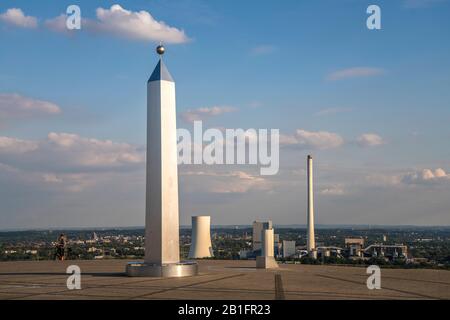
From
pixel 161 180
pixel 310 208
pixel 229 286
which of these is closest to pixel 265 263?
pixel 161 180

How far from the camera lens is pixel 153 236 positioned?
26.0 m

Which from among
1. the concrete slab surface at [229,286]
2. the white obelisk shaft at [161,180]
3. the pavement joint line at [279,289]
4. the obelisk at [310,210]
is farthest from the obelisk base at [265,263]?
the obelisk at [310,210]

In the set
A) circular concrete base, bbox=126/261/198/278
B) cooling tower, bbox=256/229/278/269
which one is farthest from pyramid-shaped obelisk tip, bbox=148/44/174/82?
cooling tower, bbox=256/229/278/269

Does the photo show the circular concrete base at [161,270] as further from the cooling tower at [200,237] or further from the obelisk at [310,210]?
the obelisk at [310,210]

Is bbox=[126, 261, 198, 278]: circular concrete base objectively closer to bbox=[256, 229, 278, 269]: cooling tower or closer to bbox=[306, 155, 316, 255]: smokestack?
bbox=[256, 229, 278, 269]: cooling tower

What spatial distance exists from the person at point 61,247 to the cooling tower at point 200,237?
57.8ft

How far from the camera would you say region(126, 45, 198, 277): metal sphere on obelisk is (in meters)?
25.8

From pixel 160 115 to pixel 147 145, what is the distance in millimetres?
1495

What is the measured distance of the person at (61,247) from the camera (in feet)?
127

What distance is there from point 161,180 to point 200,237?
30.5 meters

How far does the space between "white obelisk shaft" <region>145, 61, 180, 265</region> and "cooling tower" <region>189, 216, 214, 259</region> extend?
2905 cm

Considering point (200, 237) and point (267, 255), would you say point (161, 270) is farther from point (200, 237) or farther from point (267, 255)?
point (200, 237)
